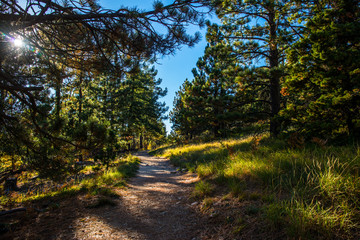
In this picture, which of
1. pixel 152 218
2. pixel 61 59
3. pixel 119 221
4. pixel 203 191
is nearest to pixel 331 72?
pixel 203 191

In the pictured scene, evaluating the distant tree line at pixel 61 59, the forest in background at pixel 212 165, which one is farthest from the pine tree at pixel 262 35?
the distant tree line at pixel 61 59

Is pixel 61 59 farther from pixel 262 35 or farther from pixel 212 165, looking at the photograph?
pixel 262 35

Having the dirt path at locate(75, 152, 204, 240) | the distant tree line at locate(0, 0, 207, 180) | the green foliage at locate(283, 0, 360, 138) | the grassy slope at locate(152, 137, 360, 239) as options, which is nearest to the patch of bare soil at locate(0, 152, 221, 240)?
the dirt path at locate(75, 152, 204, 240)

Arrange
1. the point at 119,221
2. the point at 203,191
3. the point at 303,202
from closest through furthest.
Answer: the point at 303,202 < the point at 119,221 < the point at 203,191

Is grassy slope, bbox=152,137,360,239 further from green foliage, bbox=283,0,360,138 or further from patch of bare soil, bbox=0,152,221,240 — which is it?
green foliage, bbox=283,0,360,138

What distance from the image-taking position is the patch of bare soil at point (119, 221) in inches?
97.0

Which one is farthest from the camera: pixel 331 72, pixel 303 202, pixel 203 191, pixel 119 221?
pixel 331 72

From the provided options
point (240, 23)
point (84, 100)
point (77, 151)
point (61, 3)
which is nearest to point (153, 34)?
point (61, 3)

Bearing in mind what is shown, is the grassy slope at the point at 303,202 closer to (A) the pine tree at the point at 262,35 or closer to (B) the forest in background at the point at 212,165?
(B) the forest in background at the point at 212,165

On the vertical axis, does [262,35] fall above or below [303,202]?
above

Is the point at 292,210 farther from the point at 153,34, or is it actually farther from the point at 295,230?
the point at 153,34

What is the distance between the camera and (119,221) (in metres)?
2.97

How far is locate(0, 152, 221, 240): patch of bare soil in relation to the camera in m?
2.46

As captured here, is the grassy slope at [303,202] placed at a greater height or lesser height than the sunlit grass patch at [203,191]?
greater
